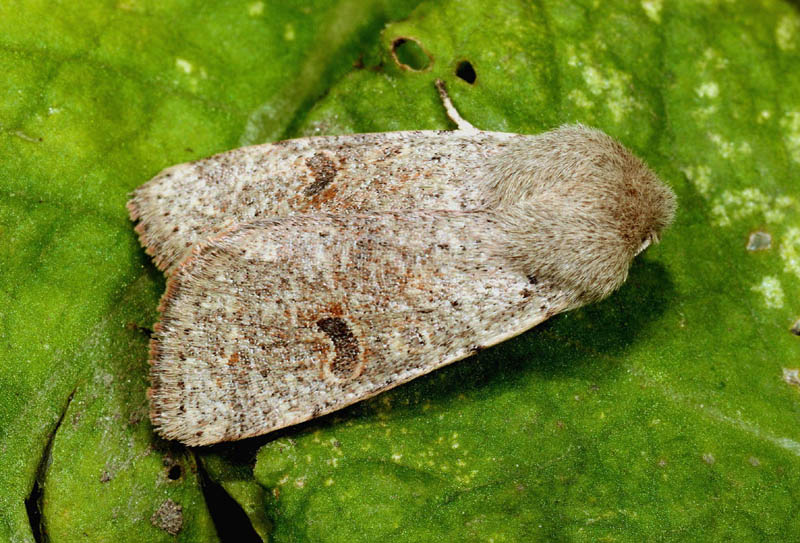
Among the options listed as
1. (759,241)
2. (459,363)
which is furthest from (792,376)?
(459,363)

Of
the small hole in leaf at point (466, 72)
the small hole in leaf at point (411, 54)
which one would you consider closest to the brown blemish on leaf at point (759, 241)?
the small hole in leaf at point (466, 72)

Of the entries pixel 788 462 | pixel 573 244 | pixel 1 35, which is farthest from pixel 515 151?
pixel 1 35

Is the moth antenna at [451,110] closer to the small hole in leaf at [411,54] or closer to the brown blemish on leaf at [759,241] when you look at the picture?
the small hole in leaf at [411,54]

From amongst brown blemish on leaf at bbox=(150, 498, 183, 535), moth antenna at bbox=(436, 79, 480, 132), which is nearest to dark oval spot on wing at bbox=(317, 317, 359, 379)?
brown blemish on leaf at bbox=(150, 498, 183, 535)

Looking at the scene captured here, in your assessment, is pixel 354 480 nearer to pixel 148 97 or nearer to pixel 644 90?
pixel 148 97

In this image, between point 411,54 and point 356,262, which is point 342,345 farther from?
point 411,54

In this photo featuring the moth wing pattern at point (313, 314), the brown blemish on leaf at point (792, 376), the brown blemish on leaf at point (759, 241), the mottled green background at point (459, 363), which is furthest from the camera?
the brown blemish on leaf at point (759, 241)

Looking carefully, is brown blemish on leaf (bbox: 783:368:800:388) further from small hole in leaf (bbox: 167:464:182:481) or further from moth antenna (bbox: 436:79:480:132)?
small hole in leaf (bbox: 167:464:182:481)
